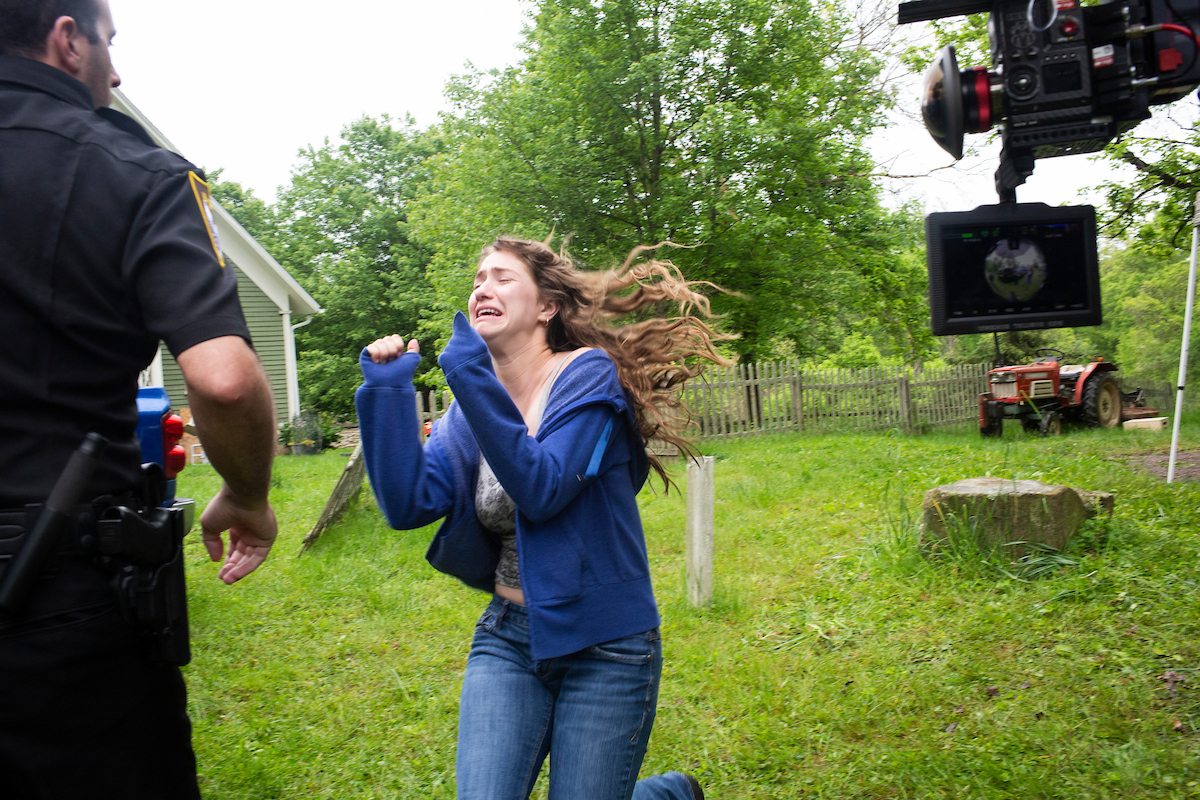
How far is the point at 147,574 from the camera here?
5.68ft

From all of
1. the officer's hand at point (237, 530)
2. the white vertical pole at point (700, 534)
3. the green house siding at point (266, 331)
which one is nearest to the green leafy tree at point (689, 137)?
the green house siding at point (266, 331)

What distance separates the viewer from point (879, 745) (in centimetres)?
371

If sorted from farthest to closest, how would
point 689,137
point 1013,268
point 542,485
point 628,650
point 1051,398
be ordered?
point 689,137 < point 1051,398 < point 1013,268 < point 628,650 < point 542,485

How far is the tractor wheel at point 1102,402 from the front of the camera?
13.6 meters

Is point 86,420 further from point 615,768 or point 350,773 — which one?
point 350,773

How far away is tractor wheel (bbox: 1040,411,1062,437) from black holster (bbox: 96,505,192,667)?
44.3 ft

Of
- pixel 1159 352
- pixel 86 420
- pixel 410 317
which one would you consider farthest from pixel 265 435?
pixel 1159 352

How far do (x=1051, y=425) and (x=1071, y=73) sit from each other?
37.4ft

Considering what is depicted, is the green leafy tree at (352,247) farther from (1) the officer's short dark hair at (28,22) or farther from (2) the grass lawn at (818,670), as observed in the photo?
(1) the officer's short dark hair at (28,22)

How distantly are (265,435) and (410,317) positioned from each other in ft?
121

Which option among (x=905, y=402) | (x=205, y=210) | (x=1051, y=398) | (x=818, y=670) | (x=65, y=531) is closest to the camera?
(x=65, y=531)

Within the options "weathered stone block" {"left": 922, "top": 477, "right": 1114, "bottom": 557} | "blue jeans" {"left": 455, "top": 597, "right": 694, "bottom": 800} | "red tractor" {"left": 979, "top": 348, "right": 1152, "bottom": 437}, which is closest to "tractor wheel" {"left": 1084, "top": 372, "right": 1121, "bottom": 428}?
"red tractor" {"left": 979, "top": 348, "right": 1152, "bottom": 437}

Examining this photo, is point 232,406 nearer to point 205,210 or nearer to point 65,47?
point 205,210

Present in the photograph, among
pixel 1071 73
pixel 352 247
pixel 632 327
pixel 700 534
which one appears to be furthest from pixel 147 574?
pixel 352 247
